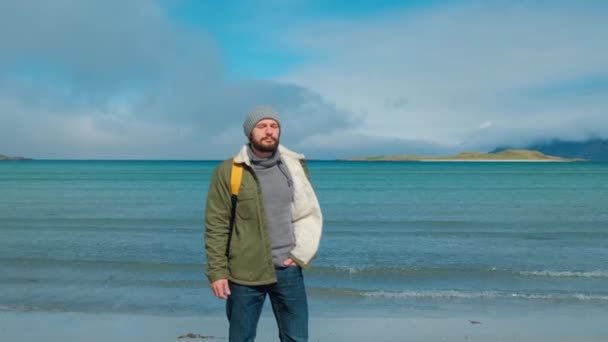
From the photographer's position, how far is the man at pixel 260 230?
13.6 feet

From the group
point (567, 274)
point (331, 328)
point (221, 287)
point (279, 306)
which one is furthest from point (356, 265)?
point (221, 287)

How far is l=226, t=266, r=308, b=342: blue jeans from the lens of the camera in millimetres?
4242

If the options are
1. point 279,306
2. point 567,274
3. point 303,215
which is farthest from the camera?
point 567,274

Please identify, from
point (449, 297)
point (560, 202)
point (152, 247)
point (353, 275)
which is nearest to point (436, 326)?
point (449, 297)

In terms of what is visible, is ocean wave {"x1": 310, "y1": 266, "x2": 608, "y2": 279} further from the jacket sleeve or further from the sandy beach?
the jacket sleeve

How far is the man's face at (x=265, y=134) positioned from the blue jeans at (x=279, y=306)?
0.84 metres

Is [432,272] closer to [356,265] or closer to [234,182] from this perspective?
[356,265]

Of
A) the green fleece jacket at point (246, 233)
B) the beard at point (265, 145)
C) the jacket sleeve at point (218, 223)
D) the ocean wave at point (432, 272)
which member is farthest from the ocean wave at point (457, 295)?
the beard at point (265, 145)

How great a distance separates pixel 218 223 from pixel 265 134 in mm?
668

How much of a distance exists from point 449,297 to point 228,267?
6.89m

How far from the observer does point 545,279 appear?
1212cm

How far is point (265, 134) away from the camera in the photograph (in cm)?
412

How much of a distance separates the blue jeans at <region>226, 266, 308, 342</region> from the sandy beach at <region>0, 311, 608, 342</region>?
3217 millimetres

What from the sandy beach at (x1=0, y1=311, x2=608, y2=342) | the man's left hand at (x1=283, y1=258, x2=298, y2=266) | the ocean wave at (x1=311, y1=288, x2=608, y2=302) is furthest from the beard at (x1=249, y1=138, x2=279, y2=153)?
the ocean wave at (x1=311, y1=288, x2=608, y2=302)
